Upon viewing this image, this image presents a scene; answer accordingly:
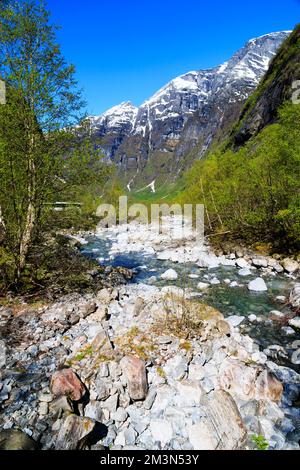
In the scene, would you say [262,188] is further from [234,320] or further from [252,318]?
[234,320]

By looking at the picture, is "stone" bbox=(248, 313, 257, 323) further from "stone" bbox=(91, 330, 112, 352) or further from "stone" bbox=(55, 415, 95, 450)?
"stone" bbox=(55, 415, 95, 450)

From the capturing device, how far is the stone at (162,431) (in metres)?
5.22

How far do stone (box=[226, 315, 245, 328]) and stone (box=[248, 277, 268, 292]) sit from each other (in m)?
3.40

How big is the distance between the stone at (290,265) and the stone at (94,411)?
499 inches

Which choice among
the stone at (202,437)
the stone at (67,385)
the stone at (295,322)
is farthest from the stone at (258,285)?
the stone at (67,385)

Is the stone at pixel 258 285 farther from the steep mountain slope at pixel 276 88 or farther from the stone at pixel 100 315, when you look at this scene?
the steep mountain slope at pixel 276 88

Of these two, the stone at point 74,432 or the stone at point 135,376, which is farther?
the stone at point 135,376

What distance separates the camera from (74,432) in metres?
4.97

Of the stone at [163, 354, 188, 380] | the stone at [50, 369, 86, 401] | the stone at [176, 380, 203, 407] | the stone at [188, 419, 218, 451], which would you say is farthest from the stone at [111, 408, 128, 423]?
the stone at [163, 354, 188, 380]

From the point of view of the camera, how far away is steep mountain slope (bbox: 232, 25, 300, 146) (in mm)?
51331

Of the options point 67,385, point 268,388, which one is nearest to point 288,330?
point 268,388

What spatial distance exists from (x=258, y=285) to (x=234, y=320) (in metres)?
4.14

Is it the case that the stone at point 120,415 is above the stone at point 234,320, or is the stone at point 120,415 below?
above

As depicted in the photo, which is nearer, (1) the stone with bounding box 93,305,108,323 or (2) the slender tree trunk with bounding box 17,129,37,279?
(1) the stone with bounding box 93,305,108,323
